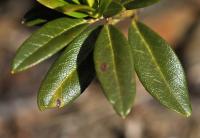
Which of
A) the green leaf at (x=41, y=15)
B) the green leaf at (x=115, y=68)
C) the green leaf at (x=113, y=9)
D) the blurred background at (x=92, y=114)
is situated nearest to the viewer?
the green leaf at (x=115, y=68)

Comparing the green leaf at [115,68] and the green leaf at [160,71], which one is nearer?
the green leaf at [115,68]

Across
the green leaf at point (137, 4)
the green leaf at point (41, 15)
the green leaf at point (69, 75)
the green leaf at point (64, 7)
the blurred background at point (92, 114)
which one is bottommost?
the blurred background at point (92, 114)

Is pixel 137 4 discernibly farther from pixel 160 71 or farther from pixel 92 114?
pixel 92 114

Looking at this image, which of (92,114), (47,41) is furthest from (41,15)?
(92,114)

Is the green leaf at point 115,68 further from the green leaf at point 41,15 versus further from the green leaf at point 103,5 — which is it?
the green leaf at point 41,15

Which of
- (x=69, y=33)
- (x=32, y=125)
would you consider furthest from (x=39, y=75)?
(x=69, y=33)

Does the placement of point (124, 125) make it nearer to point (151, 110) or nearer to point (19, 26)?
point (151, 110)

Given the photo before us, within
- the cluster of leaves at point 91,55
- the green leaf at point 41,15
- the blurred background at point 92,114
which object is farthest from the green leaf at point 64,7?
the blurred background at point 92,114
